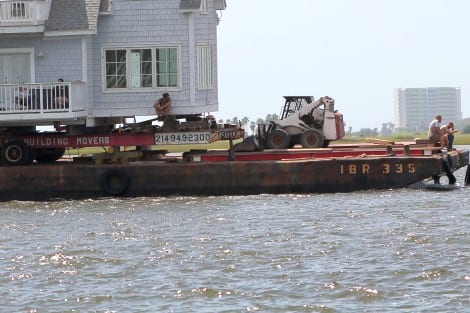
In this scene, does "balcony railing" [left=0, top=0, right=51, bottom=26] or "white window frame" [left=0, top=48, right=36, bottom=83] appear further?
"white window frame" [left=0, top=48, right=36, bottom=83]

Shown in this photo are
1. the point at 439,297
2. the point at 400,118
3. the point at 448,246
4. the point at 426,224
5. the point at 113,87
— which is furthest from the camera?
the point at 400,118

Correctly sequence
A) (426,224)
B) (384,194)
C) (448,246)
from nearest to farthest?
(448,246) → (426,224) → (384,194)

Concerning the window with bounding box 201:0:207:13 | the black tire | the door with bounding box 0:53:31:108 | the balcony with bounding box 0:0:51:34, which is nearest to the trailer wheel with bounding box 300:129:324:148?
the window with bounding box 201:0:207:13

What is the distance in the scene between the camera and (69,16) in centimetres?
3381

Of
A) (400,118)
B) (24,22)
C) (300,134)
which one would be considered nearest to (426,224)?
(300,134)

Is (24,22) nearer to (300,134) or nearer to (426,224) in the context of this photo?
(300,134)

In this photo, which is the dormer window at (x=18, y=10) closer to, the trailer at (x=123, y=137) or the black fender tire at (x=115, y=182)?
the trailer at (x=123, y=137)

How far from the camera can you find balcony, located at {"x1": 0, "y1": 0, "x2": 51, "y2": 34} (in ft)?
110

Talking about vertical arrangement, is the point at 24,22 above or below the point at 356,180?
above

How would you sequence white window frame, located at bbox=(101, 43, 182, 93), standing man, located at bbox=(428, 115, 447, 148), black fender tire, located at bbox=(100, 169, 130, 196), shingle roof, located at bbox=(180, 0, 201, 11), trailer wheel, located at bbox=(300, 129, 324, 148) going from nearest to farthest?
black fender tire, located at bbox=(100, 169, 130, 196) → shingle roof, located at bbox=(180, 0, 201, 11) → white window frame, located at bbox=(101, 43, 182, 93) → standing man, located at bbox=(428, 115, 447, 148) → trailer wheel, located at bbox=(300, 129, 324, 148)

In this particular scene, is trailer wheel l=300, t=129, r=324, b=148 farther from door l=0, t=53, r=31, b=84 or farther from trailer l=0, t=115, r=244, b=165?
door l=0, t=53, r=31, b=84

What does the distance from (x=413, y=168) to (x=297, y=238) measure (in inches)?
307

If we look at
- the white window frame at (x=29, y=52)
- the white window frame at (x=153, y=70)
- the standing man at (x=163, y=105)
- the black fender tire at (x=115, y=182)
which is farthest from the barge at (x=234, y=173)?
the white window frame at (x=29, y=52)

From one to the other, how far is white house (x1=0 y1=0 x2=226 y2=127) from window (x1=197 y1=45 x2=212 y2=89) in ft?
0.33
